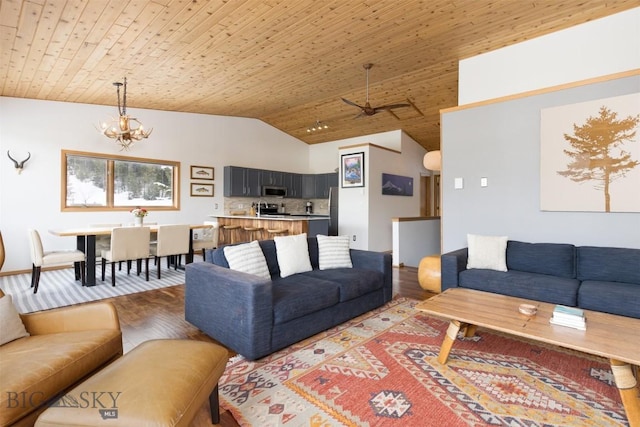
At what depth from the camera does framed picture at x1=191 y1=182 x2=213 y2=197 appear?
7.06 m

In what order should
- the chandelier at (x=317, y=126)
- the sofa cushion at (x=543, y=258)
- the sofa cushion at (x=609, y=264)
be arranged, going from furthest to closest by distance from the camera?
1. the chandelier at (x=317, y=126)
2. the sofa cushion at (x=543, y=258)
3. the sofa cushion at (x=609, y=264)

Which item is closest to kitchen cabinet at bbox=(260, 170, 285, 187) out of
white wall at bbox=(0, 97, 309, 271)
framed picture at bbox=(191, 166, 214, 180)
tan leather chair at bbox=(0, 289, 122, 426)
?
white wall at bbox=(0, 97, 309, 271)

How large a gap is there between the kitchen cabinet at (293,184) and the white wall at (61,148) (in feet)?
5.39

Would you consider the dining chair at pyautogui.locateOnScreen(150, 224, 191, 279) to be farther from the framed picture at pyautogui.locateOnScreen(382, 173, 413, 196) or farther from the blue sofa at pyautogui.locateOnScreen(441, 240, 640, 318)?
the framed picture at pyautogui.locateOnScreen(382, 173, 413, 196)

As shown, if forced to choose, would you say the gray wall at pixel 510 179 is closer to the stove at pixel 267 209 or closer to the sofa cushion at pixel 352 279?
the sofa cushion at pixel 352 279

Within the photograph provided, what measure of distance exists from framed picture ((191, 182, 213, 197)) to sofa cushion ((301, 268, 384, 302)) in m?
4.74

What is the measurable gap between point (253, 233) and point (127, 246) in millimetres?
2557

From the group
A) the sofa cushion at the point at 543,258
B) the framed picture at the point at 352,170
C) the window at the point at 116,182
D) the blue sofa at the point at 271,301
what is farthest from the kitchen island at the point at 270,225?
the sofa cushion at the point at 543,258

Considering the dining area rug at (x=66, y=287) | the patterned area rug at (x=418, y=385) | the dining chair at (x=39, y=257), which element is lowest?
the patterned area rug at (x=418, y=385)

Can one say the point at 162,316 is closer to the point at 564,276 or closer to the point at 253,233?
the point at 253,233

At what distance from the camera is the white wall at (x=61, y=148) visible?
499cm

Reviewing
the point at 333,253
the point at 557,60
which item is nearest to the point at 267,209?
the point at 333,253

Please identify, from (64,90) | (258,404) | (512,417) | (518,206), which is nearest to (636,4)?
(518,206)

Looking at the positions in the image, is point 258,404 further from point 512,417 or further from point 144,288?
point 144,288
